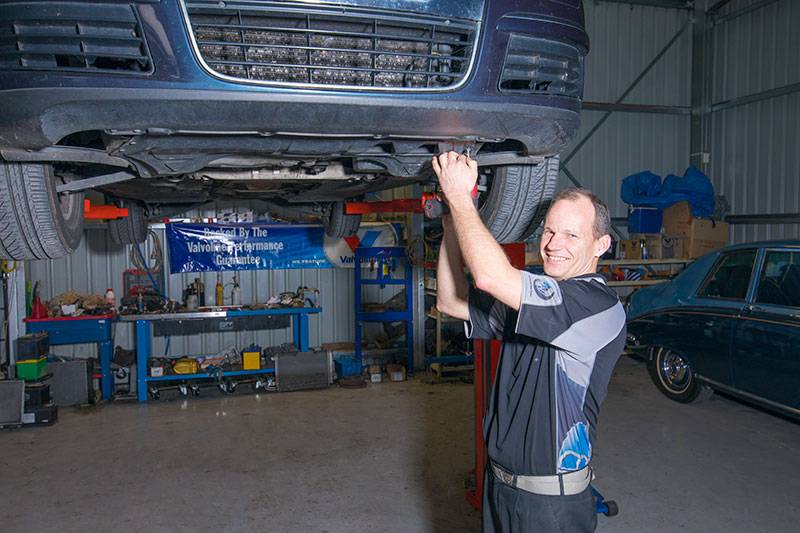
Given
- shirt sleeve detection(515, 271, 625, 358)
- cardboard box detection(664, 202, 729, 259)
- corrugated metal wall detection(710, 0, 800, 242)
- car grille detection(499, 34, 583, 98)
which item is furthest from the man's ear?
corrugated metal wall detection(710, 0, 800, 242)

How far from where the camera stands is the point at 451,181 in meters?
1.44

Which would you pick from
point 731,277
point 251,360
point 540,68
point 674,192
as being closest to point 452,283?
point 540,68

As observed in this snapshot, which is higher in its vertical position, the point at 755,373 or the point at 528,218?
the point at 528,218

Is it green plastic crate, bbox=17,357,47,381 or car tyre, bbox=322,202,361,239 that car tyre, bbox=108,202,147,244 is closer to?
car tyre, bbox=322,202,361,239

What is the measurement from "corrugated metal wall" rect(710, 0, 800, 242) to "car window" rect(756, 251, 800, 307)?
352 centimetres

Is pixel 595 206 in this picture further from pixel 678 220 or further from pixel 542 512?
pixel 678 220

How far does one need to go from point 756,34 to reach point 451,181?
307 inches

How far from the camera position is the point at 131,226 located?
3863 mm

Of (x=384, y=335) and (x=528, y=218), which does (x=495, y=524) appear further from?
(x=384, y=335)

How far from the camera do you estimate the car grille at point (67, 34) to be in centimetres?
117

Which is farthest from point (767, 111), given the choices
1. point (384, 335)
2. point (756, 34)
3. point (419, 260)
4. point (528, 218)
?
point (528, 218)

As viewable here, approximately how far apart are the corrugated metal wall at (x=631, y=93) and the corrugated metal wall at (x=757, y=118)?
449 millimetres

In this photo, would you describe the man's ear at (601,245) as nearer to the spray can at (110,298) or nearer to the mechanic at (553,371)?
the mechanic at (553,371)

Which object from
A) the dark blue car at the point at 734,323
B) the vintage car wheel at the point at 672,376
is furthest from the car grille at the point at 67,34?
the vintage car wheel at the point at 672,376
